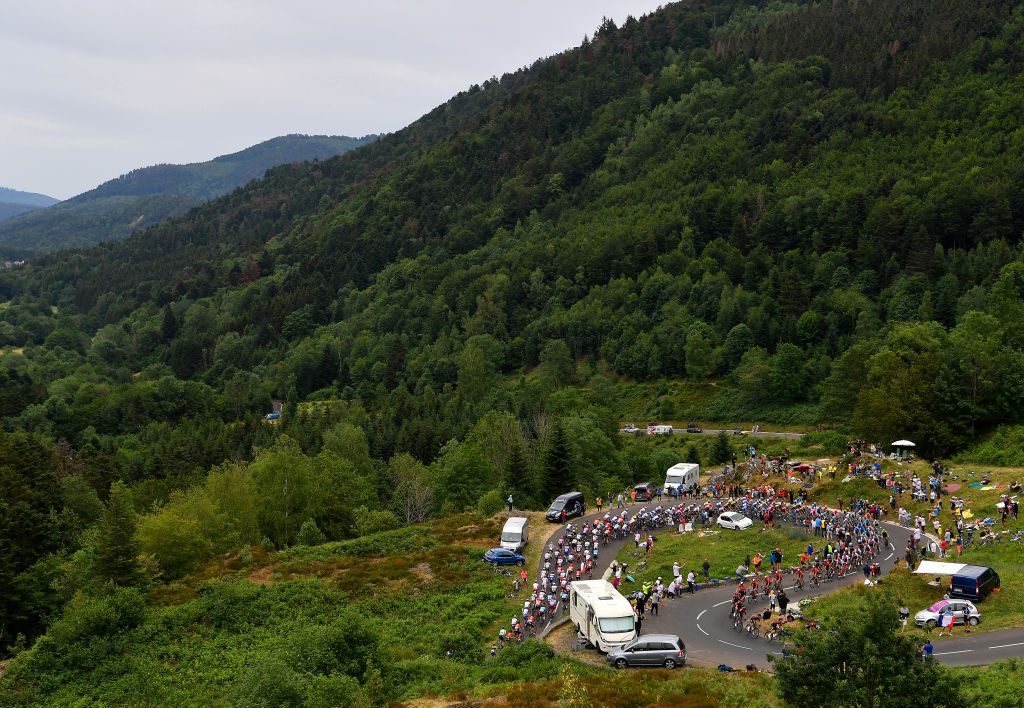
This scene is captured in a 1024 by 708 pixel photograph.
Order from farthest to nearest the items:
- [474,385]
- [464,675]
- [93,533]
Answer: [474,385], [93,533], [464,675]

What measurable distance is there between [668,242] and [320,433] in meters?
75.7

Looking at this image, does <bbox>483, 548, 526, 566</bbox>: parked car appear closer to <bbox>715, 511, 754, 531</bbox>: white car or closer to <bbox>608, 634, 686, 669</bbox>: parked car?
<bbox>715, 511, 754, 531</bbox>: white car

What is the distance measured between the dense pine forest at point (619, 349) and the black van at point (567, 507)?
9.51 metres

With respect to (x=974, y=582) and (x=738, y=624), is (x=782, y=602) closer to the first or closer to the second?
(x=738, y=624)

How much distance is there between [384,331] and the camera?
6944 inches

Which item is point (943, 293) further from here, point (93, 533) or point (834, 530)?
point (93, 533)

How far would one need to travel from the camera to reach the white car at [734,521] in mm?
50031

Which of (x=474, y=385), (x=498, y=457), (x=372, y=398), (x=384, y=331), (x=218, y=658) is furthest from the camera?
(x=384, y=331)

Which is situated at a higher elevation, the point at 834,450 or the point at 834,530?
the point at 834,530

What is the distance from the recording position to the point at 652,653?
31.6m

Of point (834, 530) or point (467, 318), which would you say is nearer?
point (834, 530)

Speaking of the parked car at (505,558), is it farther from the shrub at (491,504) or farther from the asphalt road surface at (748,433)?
the asphalt road surface at (748,433)

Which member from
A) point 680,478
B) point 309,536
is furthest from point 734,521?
point 309,536

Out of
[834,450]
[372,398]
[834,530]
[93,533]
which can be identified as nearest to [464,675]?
[834,530]
